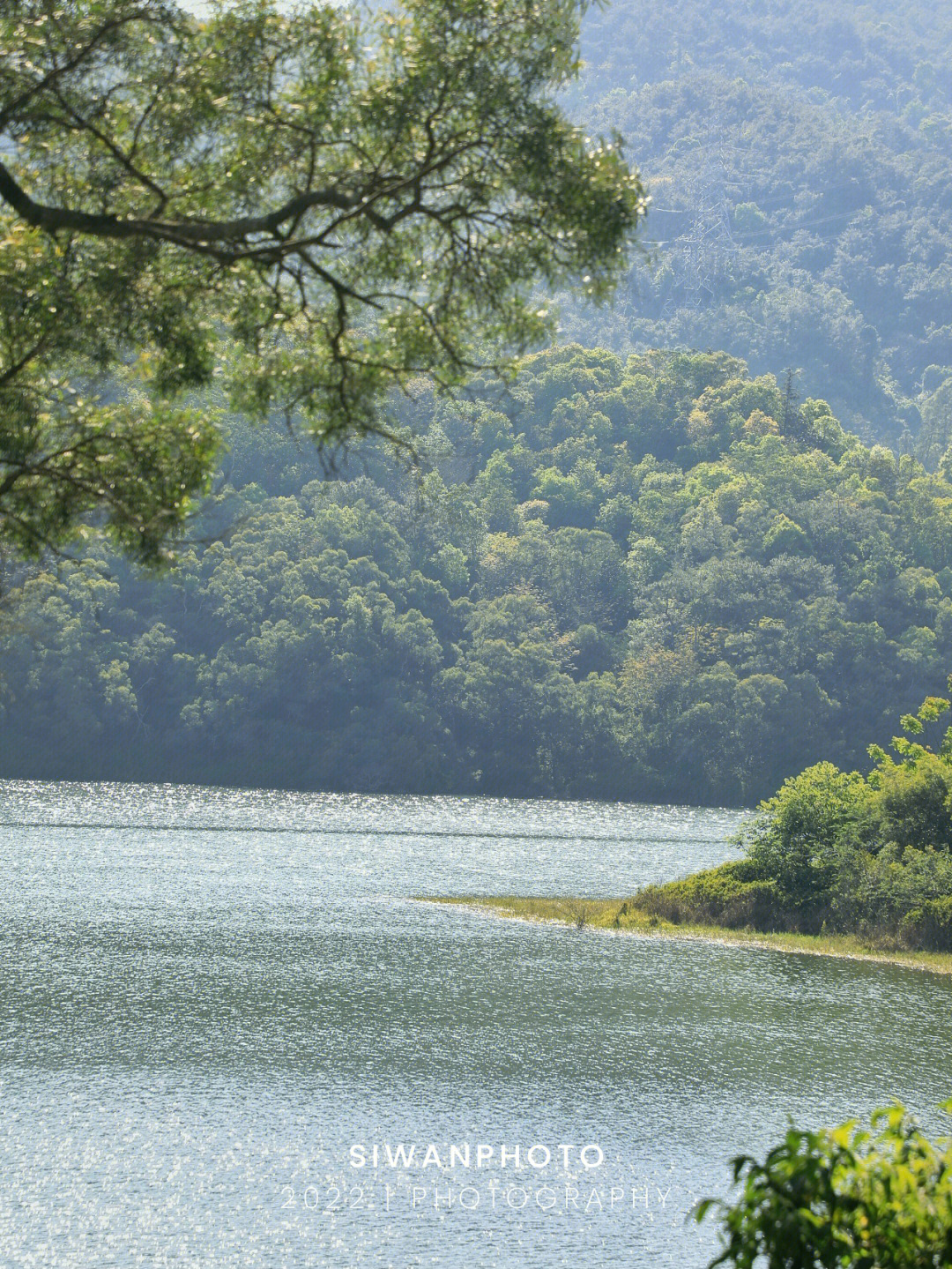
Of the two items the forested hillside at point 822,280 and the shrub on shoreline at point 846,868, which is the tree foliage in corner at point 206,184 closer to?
the shrub on shoreline at point 846,868

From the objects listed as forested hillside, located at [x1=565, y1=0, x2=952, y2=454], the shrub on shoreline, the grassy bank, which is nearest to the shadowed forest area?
the grassy bank

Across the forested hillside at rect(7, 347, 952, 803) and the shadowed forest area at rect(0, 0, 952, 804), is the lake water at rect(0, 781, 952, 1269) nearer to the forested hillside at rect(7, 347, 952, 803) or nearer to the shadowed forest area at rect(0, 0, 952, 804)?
the shadowed forest area at rect(0, 0, 952, 804)

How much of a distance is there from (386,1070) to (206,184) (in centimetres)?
1518

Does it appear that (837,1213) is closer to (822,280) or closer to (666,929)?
(666,929)

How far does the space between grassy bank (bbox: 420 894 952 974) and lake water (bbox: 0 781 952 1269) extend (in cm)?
84

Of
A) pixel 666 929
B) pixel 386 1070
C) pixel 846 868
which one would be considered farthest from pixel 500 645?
pixel 386 1070

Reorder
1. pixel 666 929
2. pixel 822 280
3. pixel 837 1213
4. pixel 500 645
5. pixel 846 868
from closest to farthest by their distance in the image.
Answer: pixel 837 1213 → pixel 846 868 → pixel 666 929 → pixel 500 645 → pixel 822 280

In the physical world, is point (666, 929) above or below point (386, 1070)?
above

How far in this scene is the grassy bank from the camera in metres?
29.8

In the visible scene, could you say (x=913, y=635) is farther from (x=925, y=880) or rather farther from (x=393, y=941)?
(x=393, y=941)

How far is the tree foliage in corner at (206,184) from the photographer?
7836mm

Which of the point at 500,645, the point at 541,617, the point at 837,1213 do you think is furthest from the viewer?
the point at 541,617

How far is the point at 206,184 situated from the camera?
27.4ft

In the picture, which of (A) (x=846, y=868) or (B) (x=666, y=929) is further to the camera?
(B) (x=666, y=929)
